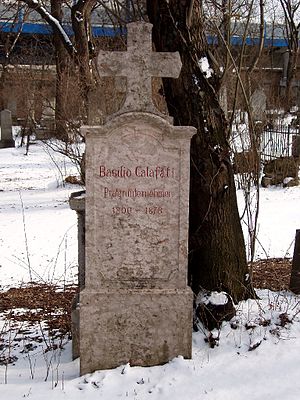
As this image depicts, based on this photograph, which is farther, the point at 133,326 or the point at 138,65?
the point at 133,326

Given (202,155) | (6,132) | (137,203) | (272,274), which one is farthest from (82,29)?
(137,203)

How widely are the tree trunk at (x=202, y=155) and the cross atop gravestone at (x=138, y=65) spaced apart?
617mm

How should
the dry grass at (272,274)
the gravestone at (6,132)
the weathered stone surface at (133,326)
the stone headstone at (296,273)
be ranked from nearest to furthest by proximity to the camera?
the weathered stone surface at (133,326)
the stone headstone at (296,273)
the dry grass at (272,274)
the gravestone at (6,132)

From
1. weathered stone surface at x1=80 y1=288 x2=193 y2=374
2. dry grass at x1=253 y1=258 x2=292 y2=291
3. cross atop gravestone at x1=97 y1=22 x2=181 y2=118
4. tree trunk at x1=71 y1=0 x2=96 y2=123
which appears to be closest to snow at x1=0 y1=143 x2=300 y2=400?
weathered stone surface at x1=80 y1=288 x2=193 y2=374

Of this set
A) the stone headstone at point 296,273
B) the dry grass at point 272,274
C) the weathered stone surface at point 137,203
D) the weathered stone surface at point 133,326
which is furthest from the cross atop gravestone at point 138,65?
the dry grass at point 272,274

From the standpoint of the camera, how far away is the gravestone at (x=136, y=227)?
371 cm

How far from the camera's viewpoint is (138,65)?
374 centimetres

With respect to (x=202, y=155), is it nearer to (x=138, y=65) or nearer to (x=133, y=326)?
(x=138, y=65)

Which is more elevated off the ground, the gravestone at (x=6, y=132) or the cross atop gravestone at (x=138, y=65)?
the cross atop gravestone at (x=138, y=65)

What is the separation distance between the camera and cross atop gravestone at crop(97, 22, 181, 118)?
3.71m

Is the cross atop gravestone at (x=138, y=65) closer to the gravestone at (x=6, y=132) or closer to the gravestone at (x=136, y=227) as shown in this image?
the gravestone at (x=136, y=227)

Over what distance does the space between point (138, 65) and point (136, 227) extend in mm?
1173

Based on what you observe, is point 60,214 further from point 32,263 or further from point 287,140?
point 287,140

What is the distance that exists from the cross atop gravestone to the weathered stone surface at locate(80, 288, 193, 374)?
135 centimetres
